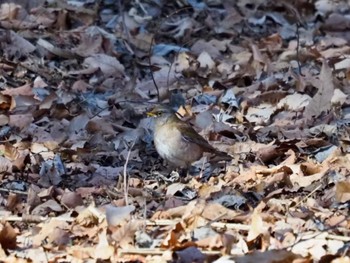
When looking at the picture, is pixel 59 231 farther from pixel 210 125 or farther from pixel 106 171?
pixel 210 125

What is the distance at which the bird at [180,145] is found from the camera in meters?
6.95

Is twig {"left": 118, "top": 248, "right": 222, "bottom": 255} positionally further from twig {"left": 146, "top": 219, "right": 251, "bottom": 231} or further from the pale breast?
the pale breast

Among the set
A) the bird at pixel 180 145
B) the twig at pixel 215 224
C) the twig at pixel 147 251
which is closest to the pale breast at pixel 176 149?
the bird at pixel 180 145

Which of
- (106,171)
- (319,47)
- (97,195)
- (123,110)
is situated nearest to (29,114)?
(123,110)

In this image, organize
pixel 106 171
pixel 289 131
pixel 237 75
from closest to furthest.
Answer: pixel 106 171, pixel 289 131, pixel 237 75

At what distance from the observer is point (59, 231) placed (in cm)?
536

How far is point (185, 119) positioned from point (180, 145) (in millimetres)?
973

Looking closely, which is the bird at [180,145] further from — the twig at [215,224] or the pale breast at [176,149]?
the twig at [215,224]

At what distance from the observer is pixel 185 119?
Result: 26.1 feet

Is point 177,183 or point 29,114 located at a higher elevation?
point 177,183

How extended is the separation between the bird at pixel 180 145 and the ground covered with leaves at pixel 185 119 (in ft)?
0.32

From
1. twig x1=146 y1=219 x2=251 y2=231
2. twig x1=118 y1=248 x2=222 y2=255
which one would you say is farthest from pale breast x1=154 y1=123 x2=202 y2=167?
twig x1=118 y1=248 x2=222 y2=255

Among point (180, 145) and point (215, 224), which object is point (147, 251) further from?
point (180, 145)

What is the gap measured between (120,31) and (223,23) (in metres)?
1.21
